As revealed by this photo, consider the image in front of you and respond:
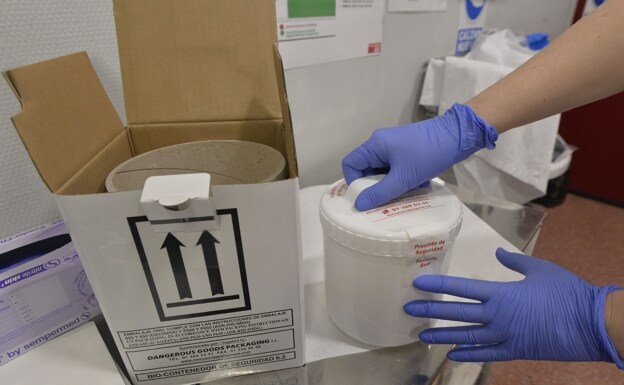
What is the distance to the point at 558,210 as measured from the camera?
2.14 meters

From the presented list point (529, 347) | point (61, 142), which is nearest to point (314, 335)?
point (529, 347)

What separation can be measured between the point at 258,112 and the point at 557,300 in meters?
0.51

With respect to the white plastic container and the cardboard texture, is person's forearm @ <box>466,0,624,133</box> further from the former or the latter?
the cardboard texture

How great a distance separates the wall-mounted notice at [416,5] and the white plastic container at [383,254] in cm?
75

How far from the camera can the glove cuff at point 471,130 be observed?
1.87ft

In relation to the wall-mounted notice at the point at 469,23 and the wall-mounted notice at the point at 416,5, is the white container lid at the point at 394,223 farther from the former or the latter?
the wall-mounted notice at the point at 469,23

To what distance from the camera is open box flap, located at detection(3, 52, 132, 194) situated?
32 cm

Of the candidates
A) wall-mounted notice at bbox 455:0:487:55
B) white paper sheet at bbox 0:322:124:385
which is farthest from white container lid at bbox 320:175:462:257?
wall-mounted notice at bbox 455:0:487:55

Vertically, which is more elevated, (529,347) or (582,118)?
(529,347)

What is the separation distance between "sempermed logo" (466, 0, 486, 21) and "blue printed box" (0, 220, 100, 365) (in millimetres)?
1515

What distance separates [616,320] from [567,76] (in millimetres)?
365

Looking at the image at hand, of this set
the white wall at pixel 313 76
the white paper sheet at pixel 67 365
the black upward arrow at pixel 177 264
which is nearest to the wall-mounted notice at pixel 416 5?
the white wall at pixel 313 76

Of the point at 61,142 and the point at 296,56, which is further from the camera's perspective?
the point at 296,56

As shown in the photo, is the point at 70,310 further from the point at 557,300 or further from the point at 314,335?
the point at 557,300
